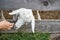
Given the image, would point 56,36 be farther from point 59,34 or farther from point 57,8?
point 57,8

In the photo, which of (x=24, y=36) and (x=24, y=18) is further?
(x=24, y=36)

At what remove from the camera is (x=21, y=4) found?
2744mm

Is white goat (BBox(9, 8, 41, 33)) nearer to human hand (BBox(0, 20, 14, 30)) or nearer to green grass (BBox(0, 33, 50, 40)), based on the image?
human hand (BBox(0, 20, 14, 30))

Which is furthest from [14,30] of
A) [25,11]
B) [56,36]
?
[56,36]

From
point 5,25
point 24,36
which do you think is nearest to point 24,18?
point 5,25

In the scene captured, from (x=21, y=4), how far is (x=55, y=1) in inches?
16.1

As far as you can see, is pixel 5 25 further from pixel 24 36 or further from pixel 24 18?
pixel 24 36

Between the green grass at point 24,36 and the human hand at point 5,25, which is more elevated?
the human hand at point 5,25

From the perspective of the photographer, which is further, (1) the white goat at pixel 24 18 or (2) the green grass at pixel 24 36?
(2) the green grass at pixel 24 36

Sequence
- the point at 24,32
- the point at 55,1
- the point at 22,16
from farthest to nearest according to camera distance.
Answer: the point at 24,32 → the point at 22,16 → the point at 55,1

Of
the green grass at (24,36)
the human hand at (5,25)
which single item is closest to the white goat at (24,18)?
the human hand at (5,25)

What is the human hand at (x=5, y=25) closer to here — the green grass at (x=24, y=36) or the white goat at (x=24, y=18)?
the white goat at (x=24, y=18)

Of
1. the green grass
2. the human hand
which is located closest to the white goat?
the human hand

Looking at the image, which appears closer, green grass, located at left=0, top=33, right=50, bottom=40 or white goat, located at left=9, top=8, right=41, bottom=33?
white goat, located at left=9, top=8, right=41, bottom=33
